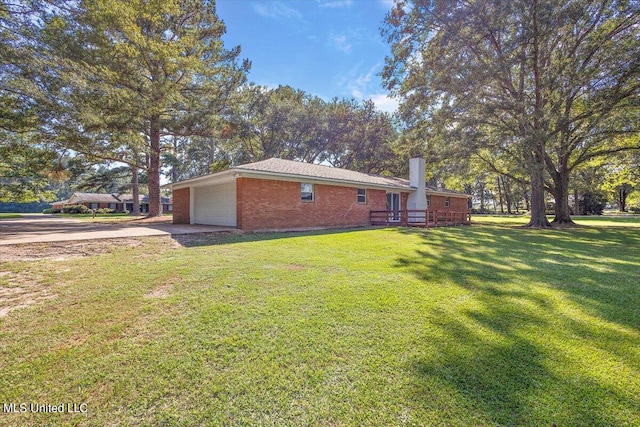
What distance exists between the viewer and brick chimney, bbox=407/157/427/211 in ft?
63.8

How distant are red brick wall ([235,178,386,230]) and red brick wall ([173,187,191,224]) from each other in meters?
6.72

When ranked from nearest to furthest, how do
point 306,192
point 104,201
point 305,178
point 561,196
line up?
1. point 305,178
2. point 306,192
3. point 561,196
4. point 104,201

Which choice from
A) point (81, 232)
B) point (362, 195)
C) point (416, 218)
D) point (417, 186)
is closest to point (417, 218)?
point (416, 218)

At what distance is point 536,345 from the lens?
3008 mm

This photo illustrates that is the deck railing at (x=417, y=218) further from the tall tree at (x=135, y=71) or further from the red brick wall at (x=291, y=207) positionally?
the tall tree at (x=135, y=71)

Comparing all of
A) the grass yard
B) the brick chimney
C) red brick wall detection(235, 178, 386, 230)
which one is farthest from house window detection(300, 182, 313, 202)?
the brick chimney

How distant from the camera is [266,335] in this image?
10.4 feet

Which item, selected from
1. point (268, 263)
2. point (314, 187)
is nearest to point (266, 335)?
point (268, 263)

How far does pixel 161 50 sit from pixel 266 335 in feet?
59.1

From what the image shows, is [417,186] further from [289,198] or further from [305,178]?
[289,198]

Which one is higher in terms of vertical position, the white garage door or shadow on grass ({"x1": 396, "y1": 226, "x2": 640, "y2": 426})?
the white garage door

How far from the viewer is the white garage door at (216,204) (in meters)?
13.5

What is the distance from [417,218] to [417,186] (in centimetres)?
266

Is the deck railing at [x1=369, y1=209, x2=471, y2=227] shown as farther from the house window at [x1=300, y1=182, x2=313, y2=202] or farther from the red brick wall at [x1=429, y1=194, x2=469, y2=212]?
the house window at [x1=300, y1=182, x2=313, y2=202]
